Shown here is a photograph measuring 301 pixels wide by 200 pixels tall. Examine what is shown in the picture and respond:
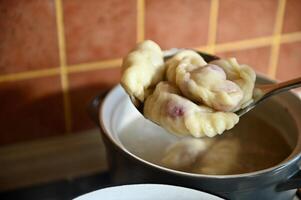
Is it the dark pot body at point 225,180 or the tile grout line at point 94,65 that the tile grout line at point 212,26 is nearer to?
the tile grout line at point 94,65

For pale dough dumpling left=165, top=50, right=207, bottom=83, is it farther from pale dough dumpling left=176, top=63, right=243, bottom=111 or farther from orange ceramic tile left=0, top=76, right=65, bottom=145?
orange ceramic tile left=0, top=76, right=65, bottom=145

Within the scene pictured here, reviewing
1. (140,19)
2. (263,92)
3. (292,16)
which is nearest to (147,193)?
(263,92)

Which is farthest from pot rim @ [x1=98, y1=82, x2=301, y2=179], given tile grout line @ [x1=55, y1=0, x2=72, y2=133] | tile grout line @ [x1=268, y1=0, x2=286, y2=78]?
tile grout line @ [x1=268, y1=0, x2=286, y2=78]

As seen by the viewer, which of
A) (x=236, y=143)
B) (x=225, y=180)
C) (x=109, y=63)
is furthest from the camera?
(x=109, y=63)

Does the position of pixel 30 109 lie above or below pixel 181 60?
below

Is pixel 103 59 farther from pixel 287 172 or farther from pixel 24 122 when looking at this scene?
pixel 287 172

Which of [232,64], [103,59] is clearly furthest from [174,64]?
[103,59]

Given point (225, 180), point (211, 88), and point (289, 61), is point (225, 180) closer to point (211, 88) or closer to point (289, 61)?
point (211, 88)
